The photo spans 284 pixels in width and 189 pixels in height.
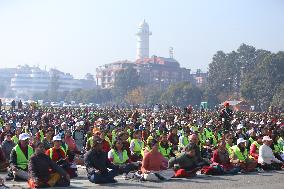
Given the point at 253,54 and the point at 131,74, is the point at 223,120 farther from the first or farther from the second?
the point at 131,74

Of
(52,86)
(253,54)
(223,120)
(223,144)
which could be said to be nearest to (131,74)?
(253,54)

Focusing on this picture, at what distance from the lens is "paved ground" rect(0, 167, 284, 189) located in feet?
38.4

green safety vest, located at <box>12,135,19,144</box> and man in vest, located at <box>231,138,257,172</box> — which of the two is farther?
green safety vest, located at <box>12,135,19,144</box>

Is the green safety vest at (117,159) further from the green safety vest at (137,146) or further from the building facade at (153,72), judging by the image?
the building facade at (153,72)

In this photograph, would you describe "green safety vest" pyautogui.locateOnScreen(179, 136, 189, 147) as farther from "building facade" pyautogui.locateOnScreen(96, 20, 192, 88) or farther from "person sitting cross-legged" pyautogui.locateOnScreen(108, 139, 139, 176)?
"building facade" pyautogui.locateOnScreen(96, 20, 192, 88)

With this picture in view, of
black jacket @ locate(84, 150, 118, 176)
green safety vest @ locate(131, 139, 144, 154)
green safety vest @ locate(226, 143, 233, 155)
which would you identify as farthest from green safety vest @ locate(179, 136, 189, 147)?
black jacket @ locate(84, 150, 118, 176)

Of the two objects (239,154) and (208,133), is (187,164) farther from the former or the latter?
(208,133)

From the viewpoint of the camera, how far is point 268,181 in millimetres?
12750

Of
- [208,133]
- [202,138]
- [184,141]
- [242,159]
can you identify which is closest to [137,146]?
[184,141]

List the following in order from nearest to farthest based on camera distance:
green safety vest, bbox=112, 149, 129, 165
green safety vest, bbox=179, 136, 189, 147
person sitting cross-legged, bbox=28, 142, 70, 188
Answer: person sitting cross-legged, bbox=28, 142, 70, 188 → green safety vest, bbox=112, 149, 129, 165 → green safety vest, bbox=179, 136, 189, 147

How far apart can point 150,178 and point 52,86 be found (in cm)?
16919

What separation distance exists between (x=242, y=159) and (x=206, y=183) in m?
2.99

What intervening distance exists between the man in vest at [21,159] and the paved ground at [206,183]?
0.30 metres

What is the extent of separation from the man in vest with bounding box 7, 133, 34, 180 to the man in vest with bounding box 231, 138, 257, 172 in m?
5.51
